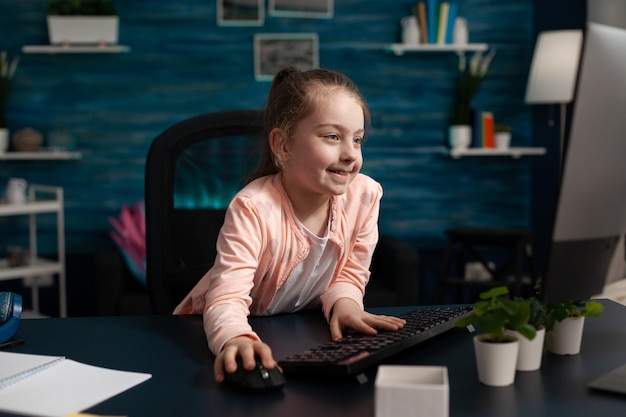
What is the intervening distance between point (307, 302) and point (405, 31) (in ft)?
9.64

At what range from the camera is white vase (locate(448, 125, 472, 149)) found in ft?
13.5

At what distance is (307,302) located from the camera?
1.43m

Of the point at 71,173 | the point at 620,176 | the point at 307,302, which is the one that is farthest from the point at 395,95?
the point at 620,176

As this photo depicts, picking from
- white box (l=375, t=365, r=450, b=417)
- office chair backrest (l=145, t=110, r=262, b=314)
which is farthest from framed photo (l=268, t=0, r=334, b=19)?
white box (l=375, t=365, r=450, b=417)

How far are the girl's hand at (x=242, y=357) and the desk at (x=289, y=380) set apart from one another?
0.9 inches

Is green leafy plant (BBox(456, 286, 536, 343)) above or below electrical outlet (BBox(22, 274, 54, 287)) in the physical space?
above

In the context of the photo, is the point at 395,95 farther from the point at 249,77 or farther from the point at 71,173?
the point at 71,173

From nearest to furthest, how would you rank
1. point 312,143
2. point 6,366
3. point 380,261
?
point 6,366, point 312,143, point 380,261

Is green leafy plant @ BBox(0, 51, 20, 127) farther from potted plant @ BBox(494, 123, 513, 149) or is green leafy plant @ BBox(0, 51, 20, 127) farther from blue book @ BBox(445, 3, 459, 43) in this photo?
potted plant @ BBox(494, 123, 513, 149)

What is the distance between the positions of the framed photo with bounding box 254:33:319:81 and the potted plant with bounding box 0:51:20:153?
129 centimetres

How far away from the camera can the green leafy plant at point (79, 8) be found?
390cm

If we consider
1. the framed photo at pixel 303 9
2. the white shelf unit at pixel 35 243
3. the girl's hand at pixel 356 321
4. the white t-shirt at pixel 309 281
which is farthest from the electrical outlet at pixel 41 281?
the girl's hand at pixel 356 321

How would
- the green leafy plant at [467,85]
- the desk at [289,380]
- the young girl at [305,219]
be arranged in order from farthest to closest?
the green leafy plant at [467,85] < the young girl at [305,219] < the desk at [289,380]

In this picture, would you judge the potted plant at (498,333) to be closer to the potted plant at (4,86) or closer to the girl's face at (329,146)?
the girl's face at (329,146)
